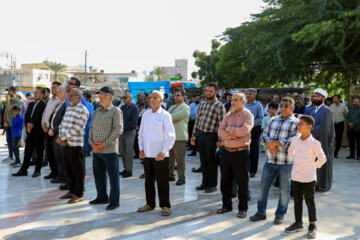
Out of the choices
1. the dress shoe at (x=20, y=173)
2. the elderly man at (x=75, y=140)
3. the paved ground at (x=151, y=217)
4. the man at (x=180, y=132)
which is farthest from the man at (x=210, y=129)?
the dress shoe at (x=20, y=173)

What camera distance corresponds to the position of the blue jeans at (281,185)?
5004mm

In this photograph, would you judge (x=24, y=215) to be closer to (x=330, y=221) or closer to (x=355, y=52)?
(x=330, y=221)

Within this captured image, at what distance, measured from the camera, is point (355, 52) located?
12656 millimetres

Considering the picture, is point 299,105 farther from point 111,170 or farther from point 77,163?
point 77,163

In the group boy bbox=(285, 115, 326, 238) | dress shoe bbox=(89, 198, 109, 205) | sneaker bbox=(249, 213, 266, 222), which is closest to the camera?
boy bbox=(285, 115, 326, 238)

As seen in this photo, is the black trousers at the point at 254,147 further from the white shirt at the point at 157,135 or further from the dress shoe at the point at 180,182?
the white shirt at the point at 157,135

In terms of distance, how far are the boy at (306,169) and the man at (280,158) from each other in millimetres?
240

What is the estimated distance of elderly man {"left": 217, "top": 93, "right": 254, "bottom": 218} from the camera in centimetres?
531

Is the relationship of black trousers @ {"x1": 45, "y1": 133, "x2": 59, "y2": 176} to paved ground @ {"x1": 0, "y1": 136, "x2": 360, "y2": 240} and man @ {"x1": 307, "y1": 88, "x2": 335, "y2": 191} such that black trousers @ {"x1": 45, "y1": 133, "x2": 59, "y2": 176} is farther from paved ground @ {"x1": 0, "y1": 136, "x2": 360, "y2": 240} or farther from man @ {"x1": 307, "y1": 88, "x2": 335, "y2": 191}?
man @ {"x1": 307, "y1": 88, "x2": 335, "y2": 191}

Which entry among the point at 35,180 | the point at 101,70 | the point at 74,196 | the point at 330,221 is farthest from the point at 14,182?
the point at 101,70

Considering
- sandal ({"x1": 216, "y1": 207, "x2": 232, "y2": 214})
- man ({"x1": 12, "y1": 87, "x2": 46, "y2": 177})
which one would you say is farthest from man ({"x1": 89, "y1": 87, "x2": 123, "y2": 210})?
man ({"x1": 12, "y1": 87, "x2": 46, "y2": 177})

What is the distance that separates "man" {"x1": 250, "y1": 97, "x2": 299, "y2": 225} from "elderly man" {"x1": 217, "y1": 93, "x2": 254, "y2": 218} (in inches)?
10.5

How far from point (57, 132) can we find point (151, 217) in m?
3.04

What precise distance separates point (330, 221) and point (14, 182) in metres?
6.29
